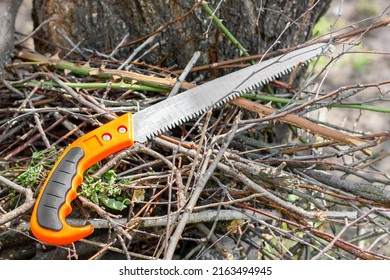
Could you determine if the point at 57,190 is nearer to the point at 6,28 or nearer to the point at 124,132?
the point at 124,132

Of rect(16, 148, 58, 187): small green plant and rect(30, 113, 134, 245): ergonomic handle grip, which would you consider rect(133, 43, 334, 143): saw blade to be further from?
rect(16, 148, 58, 187): small green plant

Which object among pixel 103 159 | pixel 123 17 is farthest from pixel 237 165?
pixel 123 17

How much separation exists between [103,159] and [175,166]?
0.76ft

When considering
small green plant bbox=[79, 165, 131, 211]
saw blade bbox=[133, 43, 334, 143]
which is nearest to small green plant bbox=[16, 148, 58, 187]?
small green plant bbox=[79, 165, 131, 211]

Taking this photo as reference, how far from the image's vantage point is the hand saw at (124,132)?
4.85 feet

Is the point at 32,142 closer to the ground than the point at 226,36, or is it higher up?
closer to the ground

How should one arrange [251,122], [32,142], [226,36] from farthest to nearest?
1. [226,36]
2. [32,142]
3. [251,122]

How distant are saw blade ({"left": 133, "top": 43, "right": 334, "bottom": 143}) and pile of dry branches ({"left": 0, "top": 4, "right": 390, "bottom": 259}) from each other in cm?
4

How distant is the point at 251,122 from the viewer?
1663 millimetres

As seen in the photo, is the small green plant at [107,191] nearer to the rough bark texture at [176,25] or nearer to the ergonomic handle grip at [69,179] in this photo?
the ergonomic handle grip at [69,179]

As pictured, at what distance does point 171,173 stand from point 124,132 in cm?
20

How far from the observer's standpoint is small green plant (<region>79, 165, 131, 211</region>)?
159cm

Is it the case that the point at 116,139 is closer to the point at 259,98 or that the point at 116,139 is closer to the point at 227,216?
the point at 227,216
